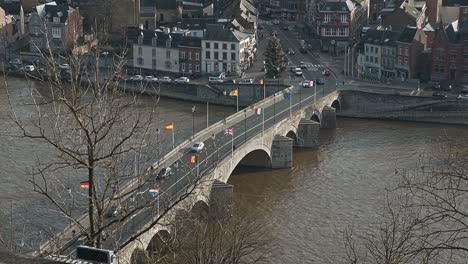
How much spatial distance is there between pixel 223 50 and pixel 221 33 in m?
0.87

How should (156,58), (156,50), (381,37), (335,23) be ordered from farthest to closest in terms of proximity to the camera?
(335,23), (156,58), (156,50), (381,37)

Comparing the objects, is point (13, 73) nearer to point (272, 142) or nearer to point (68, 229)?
point (272, 142)

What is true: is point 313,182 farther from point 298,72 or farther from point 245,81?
point 298,72

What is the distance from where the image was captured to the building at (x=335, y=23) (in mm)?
43781

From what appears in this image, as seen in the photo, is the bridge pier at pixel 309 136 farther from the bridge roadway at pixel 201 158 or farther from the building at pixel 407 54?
the building at pixel 407 54

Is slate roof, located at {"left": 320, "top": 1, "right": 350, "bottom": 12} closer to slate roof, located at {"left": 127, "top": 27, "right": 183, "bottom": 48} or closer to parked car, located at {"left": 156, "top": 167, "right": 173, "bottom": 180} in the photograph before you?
slate roof, located at {"left": 127, "top": 27, "right": 183, "bottom": 48}

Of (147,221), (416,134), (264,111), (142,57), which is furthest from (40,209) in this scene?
(142,57)

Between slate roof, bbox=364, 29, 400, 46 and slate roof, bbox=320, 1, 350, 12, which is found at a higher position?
slate roof, bbox=320, 1, 350, 12

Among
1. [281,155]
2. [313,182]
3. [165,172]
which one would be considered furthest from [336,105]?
[165,172]

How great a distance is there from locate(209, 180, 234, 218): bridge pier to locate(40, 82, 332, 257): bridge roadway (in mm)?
508

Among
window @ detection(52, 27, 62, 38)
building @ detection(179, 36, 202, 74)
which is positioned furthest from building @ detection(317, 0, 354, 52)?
window @ detection(52, 27, 62, 38)

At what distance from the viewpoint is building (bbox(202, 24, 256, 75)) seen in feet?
124

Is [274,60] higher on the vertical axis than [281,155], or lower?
higher

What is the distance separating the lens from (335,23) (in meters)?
44.1
